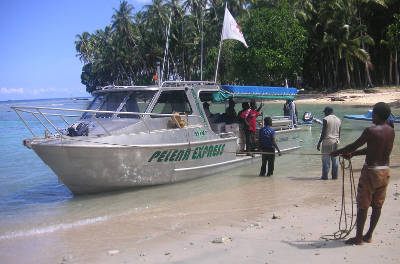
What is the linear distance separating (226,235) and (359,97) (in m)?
37.9

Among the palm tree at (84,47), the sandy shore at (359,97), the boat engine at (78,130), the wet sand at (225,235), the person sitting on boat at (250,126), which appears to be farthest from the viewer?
the palm tree at (84,47)

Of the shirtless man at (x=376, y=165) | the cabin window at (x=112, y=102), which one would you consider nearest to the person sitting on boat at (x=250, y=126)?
the cabin window at (x=112, y=102)

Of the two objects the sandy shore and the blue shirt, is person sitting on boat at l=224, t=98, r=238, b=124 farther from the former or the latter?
the sandy shore

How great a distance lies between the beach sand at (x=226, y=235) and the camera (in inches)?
186

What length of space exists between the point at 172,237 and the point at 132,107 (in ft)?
14.6

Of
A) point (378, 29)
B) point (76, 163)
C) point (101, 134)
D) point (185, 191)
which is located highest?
point (378, 29)

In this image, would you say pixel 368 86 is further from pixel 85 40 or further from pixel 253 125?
pixel 85 40

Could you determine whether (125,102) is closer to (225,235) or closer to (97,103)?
(97,103)

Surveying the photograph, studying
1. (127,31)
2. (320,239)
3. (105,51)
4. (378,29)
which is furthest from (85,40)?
(320,239)

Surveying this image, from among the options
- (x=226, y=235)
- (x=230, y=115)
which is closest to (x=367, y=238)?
(x=226, y=235)

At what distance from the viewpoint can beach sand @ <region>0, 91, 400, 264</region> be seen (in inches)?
186

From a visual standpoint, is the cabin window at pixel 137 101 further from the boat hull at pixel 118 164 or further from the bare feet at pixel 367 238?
the bare feet at pixel 367 238

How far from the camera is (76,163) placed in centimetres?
801

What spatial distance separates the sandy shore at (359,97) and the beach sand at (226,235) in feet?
93.7
